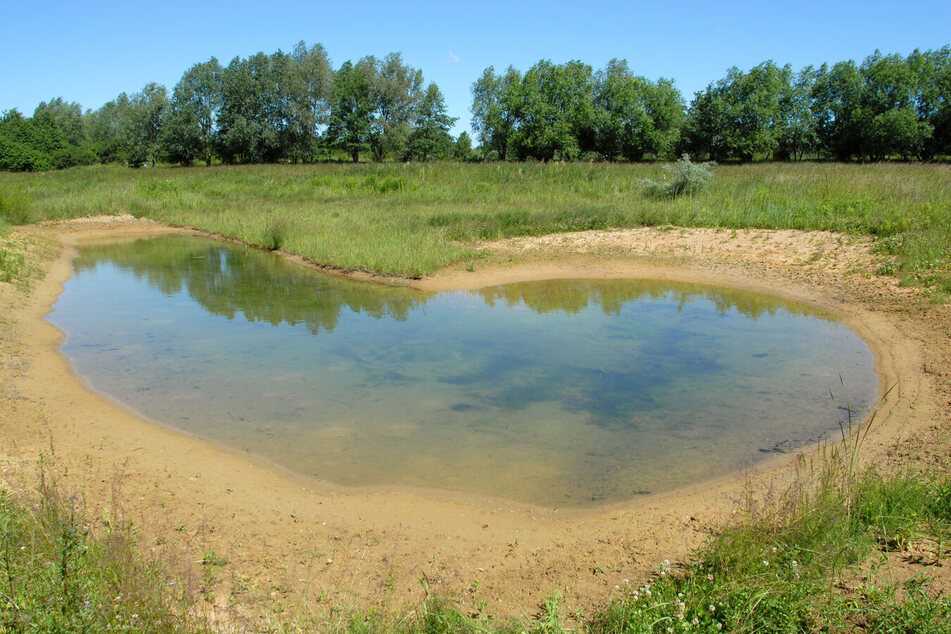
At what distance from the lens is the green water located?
619cm

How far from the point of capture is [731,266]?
48.1 feet

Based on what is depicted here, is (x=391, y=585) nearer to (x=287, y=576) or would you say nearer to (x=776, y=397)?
(x=287, y=576)

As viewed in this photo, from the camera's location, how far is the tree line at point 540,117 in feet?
165

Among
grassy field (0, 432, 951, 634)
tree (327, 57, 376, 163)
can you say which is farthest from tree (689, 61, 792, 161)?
grassy field (0, 432, 951, 634)

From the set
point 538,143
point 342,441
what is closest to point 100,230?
point 342,441

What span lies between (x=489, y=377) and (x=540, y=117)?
161ft

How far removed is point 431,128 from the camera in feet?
205

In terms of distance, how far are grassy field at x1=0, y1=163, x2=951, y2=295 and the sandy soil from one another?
699 centimetres

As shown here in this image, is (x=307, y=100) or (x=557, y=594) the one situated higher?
(x=307, y=100)

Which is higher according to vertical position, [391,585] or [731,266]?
[731,266]

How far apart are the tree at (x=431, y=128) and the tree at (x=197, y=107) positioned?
1850 centimetres

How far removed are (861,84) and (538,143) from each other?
89.0ft

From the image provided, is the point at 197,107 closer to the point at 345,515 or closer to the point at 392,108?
the point at 392,108

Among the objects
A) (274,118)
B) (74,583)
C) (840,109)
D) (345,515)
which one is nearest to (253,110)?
(274,118)
